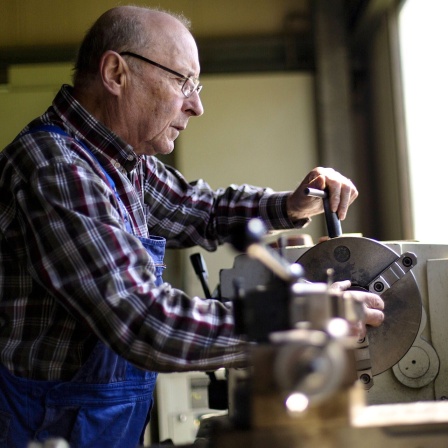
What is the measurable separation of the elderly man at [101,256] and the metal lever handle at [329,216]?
2 cm

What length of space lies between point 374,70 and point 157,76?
2417 mm

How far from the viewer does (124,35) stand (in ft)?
5.28

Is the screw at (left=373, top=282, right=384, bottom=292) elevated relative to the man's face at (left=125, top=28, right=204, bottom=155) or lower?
lower

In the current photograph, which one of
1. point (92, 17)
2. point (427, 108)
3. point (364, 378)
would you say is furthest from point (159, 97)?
point (92, 17)

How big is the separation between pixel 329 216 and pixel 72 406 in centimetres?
68

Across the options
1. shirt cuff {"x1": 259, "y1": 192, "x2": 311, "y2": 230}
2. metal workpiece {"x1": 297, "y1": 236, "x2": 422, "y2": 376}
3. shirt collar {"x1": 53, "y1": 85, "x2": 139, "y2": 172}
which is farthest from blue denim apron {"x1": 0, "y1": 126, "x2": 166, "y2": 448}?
shirt cuff {"x1": 259, "y1": 192, "x2": 311, "y2": 230}

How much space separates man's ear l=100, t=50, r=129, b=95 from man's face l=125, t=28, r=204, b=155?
0.02 meters

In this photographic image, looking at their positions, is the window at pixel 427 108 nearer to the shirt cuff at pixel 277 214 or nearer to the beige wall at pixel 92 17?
the beige wall at pixel 92 17

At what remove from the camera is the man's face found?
5.24ft

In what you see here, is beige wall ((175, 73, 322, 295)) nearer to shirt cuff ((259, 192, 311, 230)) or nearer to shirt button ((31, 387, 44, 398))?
shirt cuff ((259, 192, 311, 230))

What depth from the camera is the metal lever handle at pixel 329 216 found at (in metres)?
1.62

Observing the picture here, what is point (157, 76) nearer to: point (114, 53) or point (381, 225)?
point (114, 53)

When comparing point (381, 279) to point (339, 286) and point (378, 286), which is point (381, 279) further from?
point (339, 286)

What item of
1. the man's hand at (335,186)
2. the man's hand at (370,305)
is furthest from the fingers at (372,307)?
the man's hand at (335,186)
